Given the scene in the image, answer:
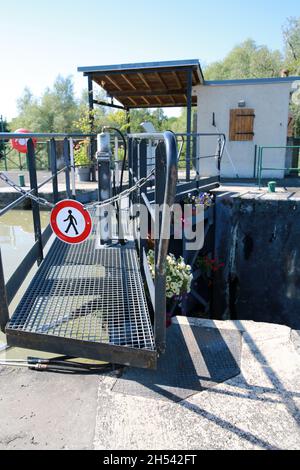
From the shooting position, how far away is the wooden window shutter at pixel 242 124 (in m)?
10.5

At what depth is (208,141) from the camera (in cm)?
1091

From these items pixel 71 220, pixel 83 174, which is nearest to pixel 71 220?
pixel 71 220

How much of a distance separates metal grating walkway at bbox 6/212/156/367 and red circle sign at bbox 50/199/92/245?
1.62 ft

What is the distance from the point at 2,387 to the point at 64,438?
62 centimetres

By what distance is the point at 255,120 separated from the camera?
10570 millimetres

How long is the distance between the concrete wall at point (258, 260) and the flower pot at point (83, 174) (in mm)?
5269

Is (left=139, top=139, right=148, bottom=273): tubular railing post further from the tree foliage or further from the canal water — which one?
the tree foliage

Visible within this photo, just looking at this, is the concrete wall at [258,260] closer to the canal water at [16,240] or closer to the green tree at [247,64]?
the canal water at [16,240]

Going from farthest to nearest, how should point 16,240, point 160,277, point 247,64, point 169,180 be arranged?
1. point 247,64
2. point 16,240
3. point 160,277
4. point 169,180

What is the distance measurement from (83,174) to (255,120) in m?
5.19

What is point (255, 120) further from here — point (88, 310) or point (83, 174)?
point (88, 310)

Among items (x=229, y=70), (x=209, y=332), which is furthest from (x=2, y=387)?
(x=229, y=70)

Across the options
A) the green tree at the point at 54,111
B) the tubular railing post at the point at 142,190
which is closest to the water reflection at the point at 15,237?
the tubular railing post at the point at 142,190
